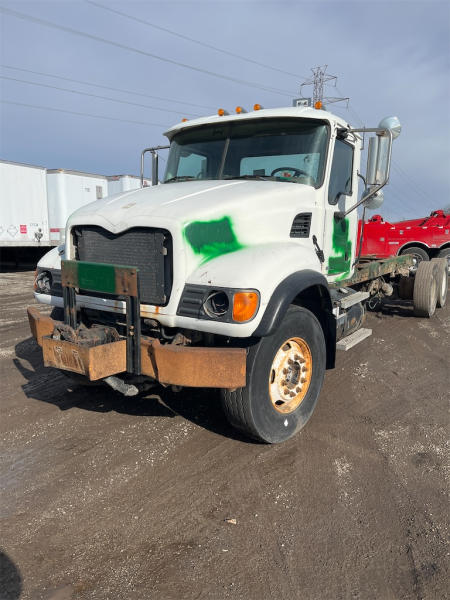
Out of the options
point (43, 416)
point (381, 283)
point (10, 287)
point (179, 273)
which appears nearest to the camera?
point (179, 273)

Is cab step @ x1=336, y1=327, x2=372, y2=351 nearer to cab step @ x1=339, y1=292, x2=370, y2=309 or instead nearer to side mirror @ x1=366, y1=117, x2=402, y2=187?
cab step @ x1=339, y1=292, x2=370, y2=309

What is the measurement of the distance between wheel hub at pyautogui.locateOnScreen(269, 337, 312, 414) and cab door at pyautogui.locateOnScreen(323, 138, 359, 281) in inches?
45.9

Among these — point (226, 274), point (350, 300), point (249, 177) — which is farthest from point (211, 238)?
point (350, 300)

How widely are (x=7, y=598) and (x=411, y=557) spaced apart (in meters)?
1.96

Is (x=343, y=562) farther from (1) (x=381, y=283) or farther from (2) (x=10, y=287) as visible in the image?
(2) (x=10, y=287)

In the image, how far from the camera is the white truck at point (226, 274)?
9.35 ft

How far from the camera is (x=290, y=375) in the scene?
11.4 ft

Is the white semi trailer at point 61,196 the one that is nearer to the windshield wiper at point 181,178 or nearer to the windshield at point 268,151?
the windshield wiper at point 181,178

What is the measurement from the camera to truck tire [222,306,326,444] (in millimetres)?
3063

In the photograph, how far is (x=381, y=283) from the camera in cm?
694

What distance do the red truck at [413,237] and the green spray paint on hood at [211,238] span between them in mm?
7816

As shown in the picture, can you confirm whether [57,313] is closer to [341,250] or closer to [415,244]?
[341,250]

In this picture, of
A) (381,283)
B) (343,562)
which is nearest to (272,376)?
(343,562)

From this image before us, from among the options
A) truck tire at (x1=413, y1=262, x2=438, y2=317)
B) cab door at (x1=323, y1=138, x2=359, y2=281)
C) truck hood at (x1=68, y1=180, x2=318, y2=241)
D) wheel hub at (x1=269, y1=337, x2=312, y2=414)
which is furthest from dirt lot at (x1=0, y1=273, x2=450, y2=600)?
truck tire at (x1=413, y1=262, x2=438, y2=317)
